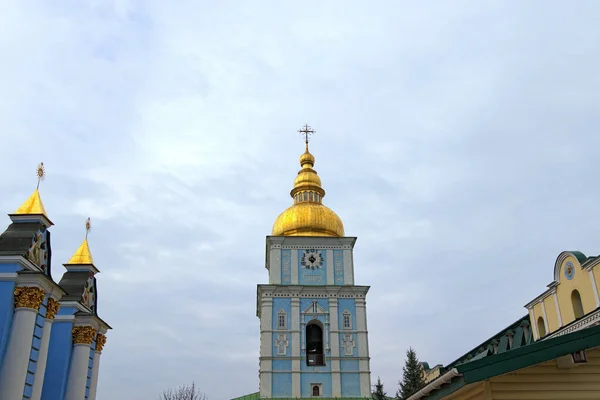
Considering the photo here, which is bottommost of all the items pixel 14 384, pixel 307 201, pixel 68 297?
pixel 14 384

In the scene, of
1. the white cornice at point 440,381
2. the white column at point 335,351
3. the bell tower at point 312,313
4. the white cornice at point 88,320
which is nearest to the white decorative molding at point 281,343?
the bell tower at point 312,313

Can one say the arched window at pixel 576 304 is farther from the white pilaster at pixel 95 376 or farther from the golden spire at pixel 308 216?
the golden spire at pixel 308 216

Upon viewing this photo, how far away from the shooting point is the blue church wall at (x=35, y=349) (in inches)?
768

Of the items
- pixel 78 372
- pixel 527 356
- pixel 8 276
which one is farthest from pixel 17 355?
pixel 527 356

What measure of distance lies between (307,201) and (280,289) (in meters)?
8.12

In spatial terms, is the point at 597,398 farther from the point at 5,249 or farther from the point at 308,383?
the point at 308,383

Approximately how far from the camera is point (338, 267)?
128 feet

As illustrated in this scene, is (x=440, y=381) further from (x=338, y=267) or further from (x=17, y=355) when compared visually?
(x=338, y=267)

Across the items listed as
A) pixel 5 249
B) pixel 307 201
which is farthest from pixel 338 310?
pixel 5 249

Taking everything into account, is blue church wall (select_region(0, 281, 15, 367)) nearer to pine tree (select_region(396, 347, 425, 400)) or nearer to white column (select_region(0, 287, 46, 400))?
white column (select_region(0, 287, 46, 400))

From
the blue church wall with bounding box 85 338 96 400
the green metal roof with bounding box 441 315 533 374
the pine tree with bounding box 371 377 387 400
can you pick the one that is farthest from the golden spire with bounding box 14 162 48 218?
the pine tree with bounding box 371 377 387 400

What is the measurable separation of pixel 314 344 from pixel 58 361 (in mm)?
17884

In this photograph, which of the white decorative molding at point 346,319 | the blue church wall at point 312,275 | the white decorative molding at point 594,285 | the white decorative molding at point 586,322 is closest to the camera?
the white decorative molding at point 586,322

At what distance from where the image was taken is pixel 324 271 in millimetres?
38938
